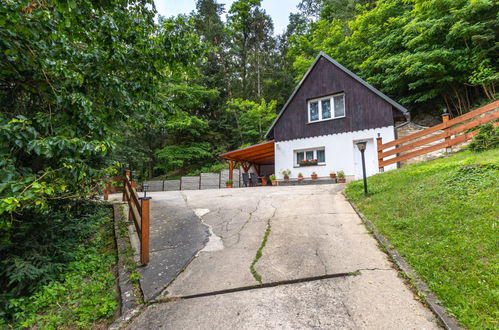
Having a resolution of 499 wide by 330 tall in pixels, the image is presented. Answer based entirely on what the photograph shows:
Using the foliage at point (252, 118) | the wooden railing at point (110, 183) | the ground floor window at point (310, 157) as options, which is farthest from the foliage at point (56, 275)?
the foliage at point (252, 118)

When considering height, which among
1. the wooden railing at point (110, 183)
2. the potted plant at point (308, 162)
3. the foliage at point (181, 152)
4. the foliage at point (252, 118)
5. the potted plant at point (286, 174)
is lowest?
the wooden railing at point (110, 183)

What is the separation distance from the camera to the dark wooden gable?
10555mm

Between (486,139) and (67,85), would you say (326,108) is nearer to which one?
(486,139)

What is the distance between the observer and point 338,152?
1112 cm

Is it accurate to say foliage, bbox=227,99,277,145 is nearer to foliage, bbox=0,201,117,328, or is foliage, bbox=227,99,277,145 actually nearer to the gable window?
the gable window

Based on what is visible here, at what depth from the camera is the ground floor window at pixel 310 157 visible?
11.7 m

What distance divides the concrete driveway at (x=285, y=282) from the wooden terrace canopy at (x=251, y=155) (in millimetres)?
8586

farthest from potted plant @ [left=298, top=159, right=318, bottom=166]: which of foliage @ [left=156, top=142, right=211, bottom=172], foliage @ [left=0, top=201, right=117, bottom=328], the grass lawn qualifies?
foliage @ [left=156, top=142, right=211, bottom=172]

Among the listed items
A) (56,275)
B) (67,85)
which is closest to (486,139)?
(67,85)

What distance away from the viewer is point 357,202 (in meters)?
5.41

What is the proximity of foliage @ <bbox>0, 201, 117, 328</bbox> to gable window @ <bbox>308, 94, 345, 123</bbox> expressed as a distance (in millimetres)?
11072

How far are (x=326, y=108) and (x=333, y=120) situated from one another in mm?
1007

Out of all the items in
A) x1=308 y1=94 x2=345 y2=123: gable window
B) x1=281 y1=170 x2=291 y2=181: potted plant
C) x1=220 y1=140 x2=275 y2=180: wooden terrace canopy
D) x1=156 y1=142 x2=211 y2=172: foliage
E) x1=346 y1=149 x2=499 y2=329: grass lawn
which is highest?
x1=308 y1=94 x2=345 y2=123: gable window

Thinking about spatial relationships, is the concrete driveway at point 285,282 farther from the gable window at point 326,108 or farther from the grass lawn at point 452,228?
the gable window at point 326,108
